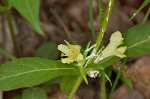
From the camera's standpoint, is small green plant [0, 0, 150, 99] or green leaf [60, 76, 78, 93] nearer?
small green plant [0, 0, 150, 99]

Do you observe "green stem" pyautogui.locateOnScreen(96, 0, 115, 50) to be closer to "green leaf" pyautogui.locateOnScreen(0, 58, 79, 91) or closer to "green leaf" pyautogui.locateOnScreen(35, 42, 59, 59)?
"green leaf" pyautogui.locateOnScreen(0, 58, 79, 91)

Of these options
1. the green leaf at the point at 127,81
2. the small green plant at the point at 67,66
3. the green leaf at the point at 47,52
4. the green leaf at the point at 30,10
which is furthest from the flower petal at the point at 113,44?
the green leaf at the point at 47,52

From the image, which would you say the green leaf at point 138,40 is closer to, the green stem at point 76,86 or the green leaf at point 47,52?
the green stem at point 76,86

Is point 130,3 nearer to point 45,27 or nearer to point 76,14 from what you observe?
point 76,14

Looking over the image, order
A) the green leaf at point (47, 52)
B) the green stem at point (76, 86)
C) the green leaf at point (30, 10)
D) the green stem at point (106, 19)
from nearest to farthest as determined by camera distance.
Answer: the green leaf at point (30, 10) → the green stem at point (106, 19) → the green stem at point (76, 86) → the green leaf at point (47, 52)

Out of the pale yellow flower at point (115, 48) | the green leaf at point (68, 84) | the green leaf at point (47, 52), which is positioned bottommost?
the green leaf at point (68, 84)

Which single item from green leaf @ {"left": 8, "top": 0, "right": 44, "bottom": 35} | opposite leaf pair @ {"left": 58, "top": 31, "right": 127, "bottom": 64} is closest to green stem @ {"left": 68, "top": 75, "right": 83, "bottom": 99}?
opposite leaf pair @ {"left": 58, "top": 31, "right": 127, "bottom": 64}

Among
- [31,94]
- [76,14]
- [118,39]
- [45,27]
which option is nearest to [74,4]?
[76,14]
